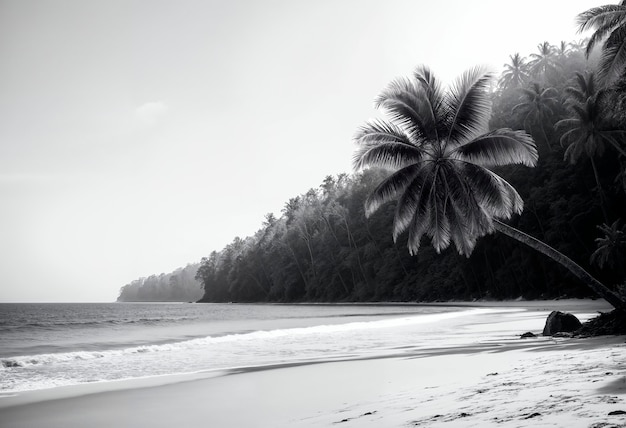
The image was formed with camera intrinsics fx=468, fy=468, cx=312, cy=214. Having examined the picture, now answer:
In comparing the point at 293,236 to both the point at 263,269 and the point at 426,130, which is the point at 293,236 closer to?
the point at 263,269

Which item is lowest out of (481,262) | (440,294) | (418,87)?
(440,294)

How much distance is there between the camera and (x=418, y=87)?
17.8m

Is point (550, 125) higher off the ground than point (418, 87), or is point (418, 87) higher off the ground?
point (550, 125)

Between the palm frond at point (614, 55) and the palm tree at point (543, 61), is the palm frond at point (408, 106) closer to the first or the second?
the palm frond at point (614, 55)

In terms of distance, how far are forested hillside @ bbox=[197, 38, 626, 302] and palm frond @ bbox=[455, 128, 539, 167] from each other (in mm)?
6043

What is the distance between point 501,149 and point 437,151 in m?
2.21

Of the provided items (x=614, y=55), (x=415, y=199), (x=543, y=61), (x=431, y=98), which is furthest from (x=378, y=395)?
(x=543, y=61)

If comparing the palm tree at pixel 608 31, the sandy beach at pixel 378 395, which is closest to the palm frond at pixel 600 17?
the palm tree at pixel 608 31

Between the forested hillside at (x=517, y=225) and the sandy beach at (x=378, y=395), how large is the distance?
50.8 ft

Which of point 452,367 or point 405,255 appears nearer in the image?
point 452,367

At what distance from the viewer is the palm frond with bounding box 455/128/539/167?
15961 millimetres

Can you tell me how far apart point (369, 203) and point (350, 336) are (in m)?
5.54

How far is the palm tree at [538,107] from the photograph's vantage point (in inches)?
1727

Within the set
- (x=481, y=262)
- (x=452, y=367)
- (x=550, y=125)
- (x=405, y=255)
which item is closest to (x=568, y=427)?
(x=452, y=367)
